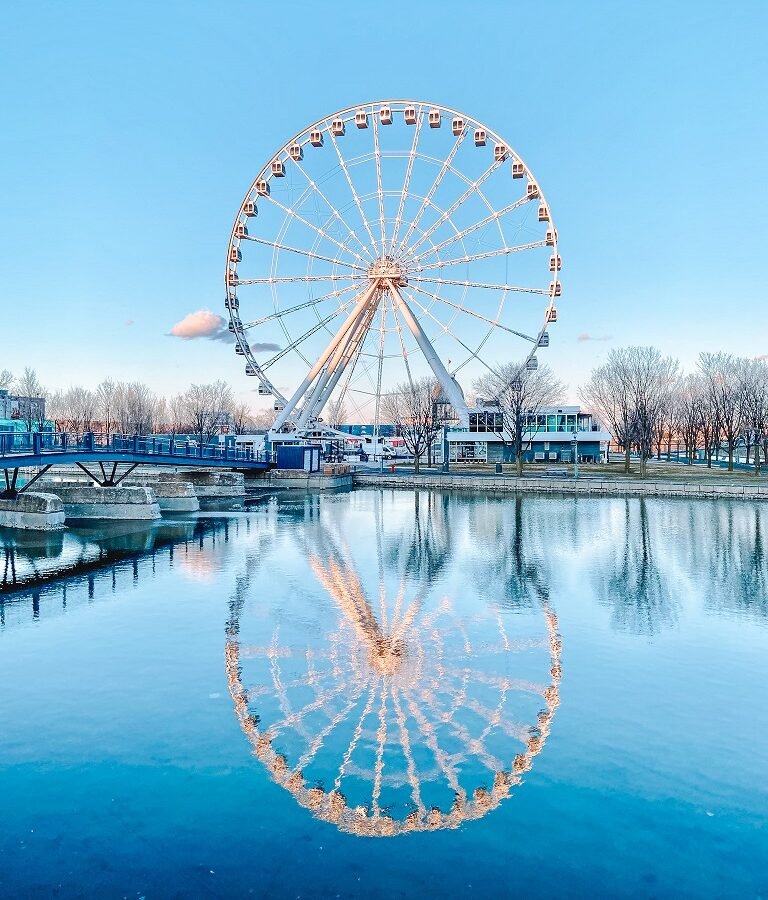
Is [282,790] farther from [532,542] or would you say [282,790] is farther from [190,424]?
[190,424]

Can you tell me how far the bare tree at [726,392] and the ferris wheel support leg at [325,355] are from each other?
116 feet

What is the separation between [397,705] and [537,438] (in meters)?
73.2

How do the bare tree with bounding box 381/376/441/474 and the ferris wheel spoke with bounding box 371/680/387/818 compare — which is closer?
the ferris wheel spoke with bounding box 371/680/387/818

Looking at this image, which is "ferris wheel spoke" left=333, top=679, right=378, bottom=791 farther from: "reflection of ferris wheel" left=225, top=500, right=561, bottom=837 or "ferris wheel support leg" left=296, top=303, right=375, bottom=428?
"ferris wheel support leg" left=296, top=303, right=375, bottom=428

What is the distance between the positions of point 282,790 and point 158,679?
454cm

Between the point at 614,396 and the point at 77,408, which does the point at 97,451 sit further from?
the point at 77,408

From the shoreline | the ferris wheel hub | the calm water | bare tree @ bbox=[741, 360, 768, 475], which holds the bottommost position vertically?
the calm water

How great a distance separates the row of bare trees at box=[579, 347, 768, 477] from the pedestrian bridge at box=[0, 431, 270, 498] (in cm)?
3586

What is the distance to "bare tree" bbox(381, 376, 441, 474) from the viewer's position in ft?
268

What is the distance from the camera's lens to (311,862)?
6.99m

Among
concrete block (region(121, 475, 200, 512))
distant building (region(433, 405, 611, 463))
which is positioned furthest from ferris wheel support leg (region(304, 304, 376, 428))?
distant building (region(433, 405, 611, 463))

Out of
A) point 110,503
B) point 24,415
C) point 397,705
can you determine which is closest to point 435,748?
point 397,705

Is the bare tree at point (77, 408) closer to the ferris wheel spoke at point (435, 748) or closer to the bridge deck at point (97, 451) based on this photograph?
the bridge deck at point (97, 451)

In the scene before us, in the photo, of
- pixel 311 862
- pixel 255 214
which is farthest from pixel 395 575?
pixel 255 214
